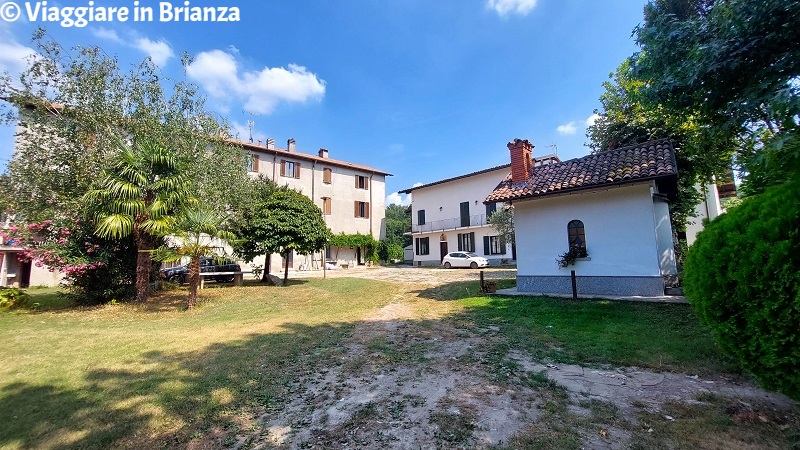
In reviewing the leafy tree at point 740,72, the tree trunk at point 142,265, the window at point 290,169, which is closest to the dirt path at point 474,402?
the leafy tree at point 740,72

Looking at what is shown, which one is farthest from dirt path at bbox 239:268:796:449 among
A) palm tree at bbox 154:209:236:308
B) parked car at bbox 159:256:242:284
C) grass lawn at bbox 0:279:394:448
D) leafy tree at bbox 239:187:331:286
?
parked car at bbox 159:256:242:284

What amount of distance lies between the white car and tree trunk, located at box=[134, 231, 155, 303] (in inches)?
866

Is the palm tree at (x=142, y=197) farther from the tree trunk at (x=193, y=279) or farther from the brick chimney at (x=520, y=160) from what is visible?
the brick chimney at (x=520, y=160)

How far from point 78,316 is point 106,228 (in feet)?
8.85

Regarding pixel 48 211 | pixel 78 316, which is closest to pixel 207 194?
pixel 48 211

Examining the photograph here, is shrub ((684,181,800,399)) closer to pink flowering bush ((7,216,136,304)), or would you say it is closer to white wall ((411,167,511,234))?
pink flowering bush ((7,216,136,304))

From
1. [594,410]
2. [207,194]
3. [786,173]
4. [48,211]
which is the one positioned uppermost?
[207,194]

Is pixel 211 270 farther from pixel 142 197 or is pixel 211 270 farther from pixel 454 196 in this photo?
pixel 454 196

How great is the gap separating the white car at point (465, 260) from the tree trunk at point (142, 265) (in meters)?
22.0

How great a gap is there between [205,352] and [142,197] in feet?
22.7

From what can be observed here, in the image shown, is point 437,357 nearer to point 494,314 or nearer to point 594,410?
point 594,410

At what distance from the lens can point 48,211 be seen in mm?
9953

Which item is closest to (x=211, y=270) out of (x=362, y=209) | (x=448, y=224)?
(x=362, y=209)

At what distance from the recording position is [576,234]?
1039 cm
